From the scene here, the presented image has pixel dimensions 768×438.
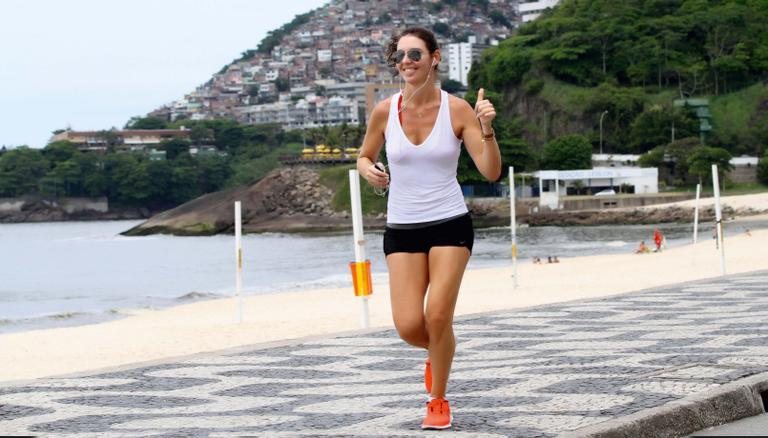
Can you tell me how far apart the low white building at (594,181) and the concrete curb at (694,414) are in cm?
9521

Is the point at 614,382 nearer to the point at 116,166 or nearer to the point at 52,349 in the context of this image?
the point at 52,349

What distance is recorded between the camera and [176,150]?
183750 mm

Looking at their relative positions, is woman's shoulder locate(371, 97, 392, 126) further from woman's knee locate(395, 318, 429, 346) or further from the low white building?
the low white building

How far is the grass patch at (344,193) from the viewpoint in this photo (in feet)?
382

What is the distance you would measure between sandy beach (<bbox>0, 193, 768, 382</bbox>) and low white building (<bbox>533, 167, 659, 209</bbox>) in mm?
59030

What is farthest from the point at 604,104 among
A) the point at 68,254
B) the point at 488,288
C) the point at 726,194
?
the point at 488,288

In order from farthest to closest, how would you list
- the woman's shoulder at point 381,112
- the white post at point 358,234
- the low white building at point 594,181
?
the low white building at point 594,181
the white post at point 358,234
the woman's shoulder at point 381,112

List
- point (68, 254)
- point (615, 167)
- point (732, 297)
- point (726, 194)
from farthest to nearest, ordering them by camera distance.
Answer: point (615, 167) < point (726, 194) < point (68, 254) < point (732, 297)

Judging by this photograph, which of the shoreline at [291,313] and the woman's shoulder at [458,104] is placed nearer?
the woman's shoulder at [458,104]

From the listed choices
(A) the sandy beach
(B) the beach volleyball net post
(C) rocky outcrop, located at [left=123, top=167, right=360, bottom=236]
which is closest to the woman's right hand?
(B) the beach volleyball net post

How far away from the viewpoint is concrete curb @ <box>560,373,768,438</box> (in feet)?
21.1

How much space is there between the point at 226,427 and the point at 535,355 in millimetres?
3408

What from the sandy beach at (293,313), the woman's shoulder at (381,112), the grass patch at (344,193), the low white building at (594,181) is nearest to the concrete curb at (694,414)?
the woman's shoulder at (381,112)

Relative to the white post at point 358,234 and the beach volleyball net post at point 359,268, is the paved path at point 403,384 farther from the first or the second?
the white post at point 358,234
